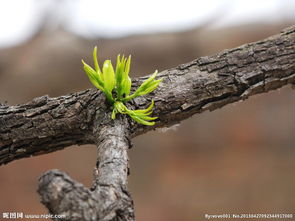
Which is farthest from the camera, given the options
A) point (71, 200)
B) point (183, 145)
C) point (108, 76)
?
point (183, 145)

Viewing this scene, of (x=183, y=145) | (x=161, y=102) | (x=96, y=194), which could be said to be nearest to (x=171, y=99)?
(x=161, y=102)

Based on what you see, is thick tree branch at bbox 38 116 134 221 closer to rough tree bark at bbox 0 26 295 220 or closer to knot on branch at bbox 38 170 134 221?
knot on branch at bbox 38 170 134 221

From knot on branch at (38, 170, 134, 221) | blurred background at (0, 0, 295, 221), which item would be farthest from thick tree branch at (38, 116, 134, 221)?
blurred background at (0, 0, 295, 221)

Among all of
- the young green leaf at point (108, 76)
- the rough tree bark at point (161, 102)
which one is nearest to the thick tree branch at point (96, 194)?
the rough tree bark at point (161, 102)

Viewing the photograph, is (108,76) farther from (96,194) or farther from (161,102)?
(96,194)

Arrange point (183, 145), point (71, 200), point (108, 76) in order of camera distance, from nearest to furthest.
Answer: point (71, 200) → point (108, 76) → point (183, 145)

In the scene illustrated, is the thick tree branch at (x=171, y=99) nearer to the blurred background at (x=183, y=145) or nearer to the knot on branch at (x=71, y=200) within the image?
the knot on branch at (x=71, y=200)
